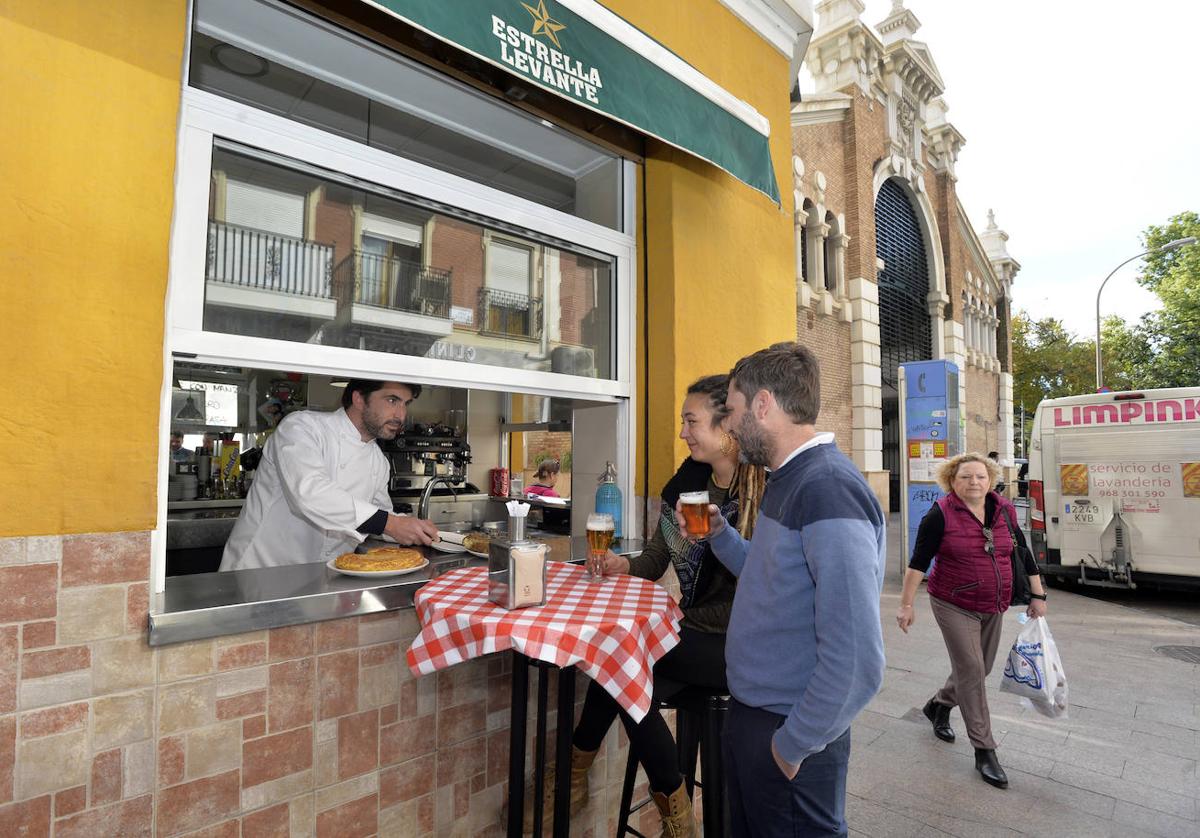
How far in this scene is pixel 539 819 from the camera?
7.43ft

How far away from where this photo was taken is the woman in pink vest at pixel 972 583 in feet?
11.8

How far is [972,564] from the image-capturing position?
3.73 metres

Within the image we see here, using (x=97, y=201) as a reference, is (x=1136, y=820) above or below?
below

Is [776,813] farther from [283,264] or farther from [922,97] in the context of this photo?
[922,97]

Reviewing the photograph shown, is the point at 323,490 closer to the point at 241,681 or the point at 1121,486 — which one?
the point at 241,681

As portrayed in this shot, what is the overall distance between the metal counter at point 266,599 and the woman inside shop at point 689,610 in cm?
83

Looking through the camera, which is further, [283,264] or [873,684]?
[283,264]

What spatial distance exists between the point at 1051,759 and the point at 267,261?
195 inches

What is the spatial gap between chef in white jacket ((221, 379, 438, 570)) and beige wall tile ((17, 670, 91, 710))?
1147 mm

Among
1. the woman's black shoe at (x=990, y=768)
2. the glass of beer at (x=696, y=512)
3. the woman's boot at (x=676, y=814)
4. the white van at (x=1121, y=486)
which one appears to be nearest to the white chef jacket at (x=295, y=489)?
the glass of beer at (x=696, y=512)

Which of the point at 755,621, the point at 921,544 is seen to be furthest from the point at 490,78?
the point at 921,544

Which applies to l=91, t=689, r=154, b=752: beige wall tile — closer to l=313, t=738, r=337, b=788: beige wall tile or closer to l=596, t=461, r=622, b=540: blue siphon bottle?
l=313, t=738, r=337, b=788: beige wall tile

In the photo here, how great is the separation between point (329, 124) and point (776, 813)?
3646 millimetres

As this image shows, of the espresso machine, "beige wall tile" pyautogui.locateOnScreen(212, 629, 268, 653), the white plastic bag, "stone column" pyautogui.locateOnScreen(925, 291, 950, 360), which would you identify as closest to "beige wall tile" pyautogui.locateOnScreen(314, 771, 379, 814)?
"beige wall tile" pyautogui.locateOnScreen(212, 629, 268, 653)
